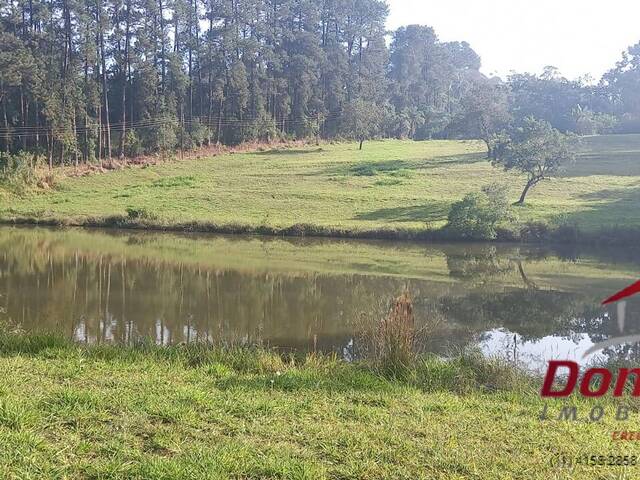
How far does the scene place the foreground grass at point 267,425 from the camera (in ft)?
14.9

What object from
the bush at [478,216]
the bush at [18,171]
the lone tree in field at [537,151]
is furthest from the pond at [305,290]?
the bush at [18,171]

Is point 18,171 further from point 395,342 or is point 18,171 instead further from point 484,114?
point 484,114

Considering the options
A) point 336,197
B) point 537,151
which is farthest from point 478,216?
point 336,197

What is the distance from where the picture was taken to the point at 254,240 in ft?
102

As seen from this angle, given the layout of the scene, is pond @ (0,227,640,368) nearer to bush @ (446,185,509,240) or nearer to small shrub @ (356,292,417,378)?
small shrub @ (356,292,417,378)

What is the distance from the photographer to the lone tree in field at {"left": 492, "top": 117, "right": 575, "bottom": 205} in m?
36.1

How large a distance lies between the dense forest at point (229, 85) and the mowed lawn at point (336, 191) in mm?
6011

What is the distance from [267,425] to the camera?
548 centimetres

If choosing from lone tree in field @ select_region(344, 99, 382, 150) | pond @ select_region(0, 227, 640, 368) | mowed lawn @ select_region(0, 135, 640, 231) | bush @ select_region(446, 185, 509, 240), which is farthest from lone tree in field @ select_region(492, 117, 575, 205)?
lone tree in field @ select_region(344, 99, 382, 150)

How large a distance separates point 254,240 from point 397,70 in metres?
72.8

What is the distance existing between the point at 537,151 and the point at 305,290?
23.5 m

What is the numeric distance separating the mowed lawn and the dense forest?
6011 mm

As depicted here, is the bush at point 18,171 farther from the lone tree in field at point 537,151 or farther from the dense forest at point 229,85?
the lone tree in field at point 537,151

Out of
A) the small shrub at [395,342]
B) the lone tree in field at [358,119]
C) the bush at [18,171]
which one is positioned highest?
the lone tree in field at [358,119]
